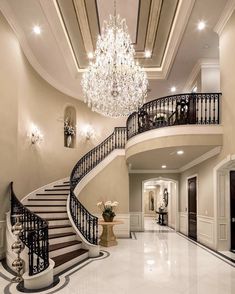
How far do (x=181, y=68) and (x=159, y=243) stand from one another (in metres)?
6.06

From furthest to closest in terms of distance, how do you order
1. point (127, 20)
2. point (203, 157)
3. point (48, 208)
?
point (203, 157)
point (48, 208)
point (127, 20)

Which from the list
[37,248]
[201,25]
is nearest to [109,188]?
[37,248]

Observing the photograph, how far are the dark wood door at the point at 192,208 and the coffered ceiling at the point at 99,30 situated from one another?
4.12 m

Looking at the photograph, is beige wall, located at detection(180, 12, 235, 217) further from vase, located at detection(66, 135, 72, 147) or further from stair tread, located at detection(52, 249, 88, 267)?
vase, located at detection(66, 135, 72, 147)

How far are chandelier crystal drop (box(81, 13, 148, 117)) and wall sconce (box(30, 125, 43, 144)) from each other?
2.93 m

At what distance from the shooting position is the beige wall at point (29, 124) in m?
6.75

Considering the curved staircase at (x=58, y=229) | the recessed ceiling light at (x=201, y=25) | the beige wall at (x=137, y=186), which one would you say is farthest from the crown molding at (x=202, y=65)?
the curved staircase at (x=58, y=229)

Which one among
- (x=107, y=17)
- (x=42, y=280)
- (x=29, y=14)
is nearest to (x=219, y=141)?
(x=107, y=17)

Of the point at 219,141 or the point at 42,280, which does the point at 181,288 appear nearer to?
the point at 42,280

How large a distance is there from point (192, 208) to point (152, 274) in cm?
521

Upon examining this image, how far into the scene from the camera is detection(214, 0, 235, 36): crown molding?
6419mm

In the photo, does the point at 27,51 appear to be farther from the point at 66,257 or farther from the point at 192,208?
the point at 192,208

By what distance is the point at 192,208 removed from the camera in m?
10.1

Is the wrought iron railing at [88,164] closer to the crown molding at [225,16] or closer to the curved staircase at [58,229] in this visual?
the curved staircase at [58,229]
